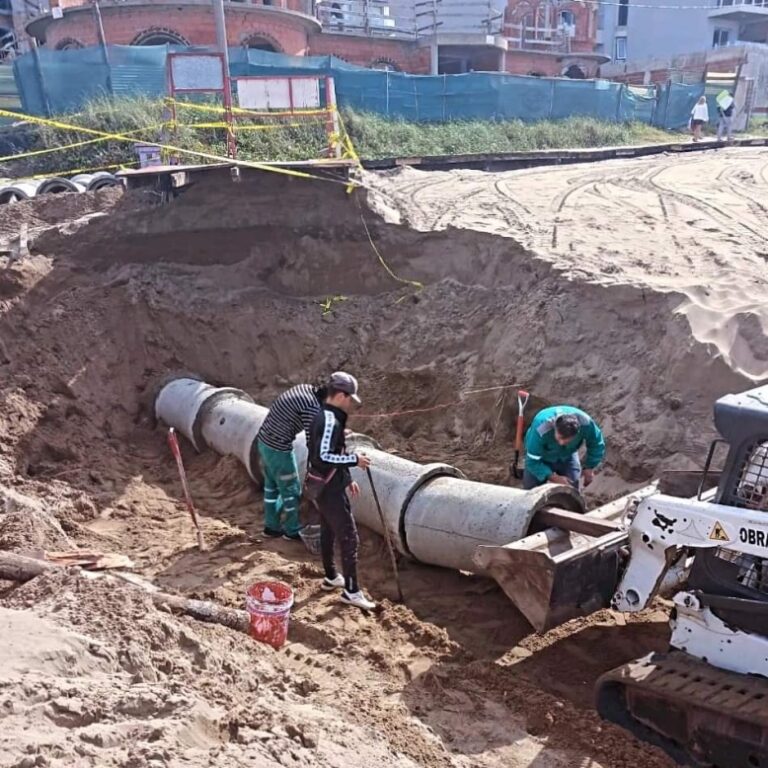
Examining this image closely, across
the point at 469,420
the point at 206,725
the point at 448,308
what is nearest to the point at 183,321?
the point at 448,308

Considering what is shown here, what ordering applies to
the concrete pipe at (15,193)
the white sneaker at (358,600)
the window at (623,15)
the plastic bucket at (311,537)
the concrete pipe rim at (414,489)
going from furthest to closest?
1. the window at (623,15)
2. the concrete pipe at (15,193)
3. the plastic bucket at (311,537)
4. the concrete pipe rim at (414,489)
5. the white sneaker at (358,600)

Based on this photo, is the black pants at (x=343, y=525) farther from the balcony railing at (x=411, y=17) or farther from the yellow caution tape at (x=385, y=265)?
the balcony railing at (x=411, y=17)

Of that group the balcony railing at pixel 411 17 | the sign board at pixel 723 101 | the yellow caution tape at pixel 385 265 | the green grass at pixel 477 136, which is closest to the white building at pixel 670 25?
the balcony railing at pixel 411 17

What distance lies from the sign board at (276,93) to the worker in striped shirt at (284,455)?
796 cm

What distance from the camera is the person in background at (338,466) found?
6008mm

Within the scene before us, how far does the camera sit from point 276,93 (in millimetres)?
13648

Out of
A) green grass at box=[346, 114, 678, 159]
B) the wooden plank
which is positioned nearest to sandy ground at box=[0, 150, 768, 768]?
the wooden plank

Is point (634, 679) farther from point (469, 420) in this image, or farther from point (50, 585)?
point (469, 420)

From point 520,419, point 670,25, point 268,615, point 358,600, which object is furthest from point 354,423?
point 670,25

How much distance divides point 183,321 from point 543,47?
32.8 m

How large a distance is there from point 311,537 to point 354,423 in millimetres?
2793

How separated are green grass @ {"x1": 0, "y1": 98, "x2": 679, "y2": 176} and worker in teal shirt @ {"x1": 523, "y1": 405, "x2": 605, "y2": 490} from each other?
10.1 m

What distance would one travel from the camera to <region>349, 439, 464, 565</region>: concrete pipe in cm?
676

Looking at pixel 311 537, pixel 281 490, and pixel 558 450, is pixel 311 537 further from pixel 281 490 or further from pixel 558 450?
pixel 558 450
